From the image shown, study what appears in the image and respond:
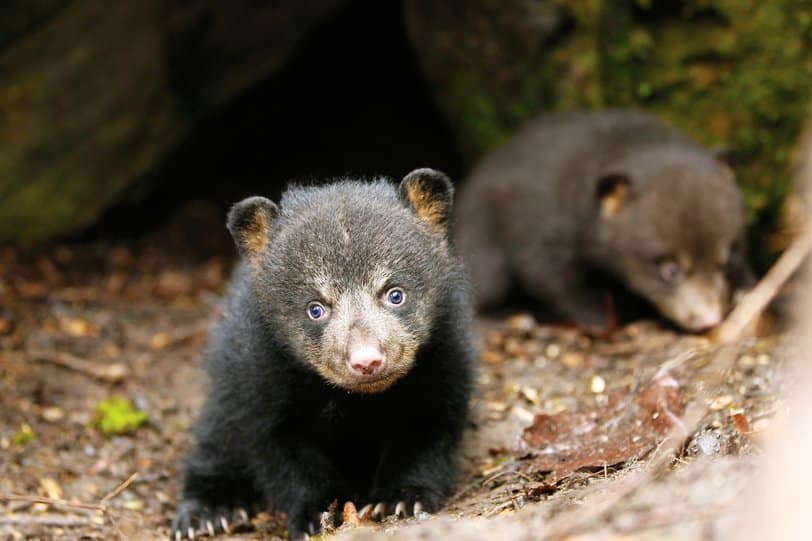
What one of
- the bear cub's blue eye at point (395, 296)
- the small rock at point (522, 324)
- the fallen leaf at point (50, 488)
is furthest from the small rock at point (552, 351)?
the fallen leaf at point (50, 488)

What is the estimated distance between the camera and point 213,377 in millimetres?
5637

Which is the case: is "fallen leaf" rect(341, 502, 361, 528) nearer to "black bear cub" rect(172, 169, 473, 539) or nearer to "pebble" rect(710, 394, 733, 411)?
"black bear cub" rect(172, 169, 473, 539)

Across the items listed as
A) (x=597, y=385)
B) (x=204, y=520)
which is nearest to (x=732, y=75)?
(x=597, y=385)

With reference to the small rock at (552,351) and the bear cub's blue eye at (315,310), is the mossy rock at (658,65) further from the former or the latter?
the bear cub's blue eye at (315,310)

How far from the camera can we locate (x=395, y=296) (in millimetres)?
4707

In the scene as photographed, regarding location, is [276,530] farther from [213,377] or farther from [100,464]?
[100,464]

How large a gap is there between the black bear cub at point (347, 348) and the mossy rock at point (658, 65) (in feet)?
15.1

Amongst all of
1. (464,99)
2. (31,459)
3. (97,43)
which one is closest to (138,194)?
(97,43)

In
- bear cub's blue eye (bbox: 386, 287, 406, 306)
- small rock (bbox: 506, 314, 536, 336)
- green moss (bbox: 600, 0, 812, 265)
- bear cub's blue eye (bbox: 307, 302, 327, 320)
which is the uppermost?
green moss (bbox: 600, 0, 812, 265)

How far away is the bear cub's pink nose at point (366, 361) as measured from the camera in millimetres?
4336

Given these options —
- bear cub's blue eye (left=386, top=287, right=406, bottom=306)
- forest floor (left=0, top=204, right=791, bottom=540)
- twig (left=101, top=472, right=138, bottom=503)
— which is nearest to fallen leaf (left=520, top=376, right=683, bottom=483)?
forest floor (left=0, top=204, right=791, bottom=540)

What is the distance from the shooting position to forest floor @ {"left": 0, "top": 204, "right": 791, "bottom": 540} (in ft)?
11.8

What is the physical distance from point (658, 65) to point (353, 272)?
218 inches

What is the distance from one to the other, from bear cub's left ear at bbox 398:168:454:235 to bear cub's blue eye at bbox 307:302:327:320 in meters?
0.77
